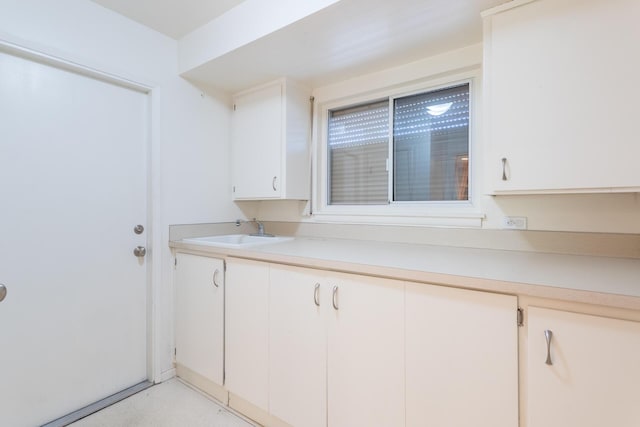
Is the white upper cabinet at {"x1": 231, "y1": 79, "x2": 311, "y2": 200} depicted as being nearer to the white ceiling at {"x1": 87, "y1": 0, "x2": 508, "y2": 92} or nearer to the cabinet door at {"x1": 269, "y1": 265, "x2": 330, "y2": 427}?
the white ceiling at {"x1": 87, "y1": 0, "x2": 508, "y2": 92}

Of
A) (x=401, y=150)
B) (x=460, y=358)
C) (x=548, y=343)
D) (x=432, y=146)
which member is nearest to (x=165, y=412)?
(x=460, y=358)

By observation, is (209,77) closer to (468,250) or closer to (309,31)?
(309,31)

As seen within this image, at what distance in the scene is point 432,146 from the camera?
6.48 feet

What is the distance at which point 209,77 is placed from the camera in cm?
228

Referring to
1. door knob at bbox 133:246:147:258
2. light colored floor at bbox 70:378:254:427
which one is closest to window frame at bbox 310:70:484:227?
door knob at bbox 133:246:147:258

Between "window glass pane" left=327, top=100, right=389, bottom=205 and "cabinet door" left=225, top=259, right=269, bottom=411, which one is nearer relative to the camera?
"cabinet door" left=225, top=259, right=269, bottom=411

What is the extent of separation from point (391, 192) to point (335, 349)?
3.81 feet

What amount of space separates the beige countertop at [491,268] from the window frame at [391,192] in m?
0.21

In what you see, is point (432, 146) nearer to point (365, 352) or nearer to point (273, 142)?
point (273, 142)

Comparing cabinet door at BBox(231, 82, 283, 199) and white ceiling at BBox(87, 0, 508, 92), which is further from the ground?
white ceiling at BBox(87, 0, 508, 92)

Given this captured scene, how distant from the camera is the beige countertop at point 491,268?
89cm

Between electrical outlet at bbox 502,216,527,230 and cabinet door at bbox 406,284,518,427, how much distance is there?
74cm

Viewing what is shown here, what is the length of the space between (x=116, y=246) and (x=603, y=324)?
245cm

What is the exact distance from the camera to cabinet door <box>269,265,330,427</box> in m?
1.42
